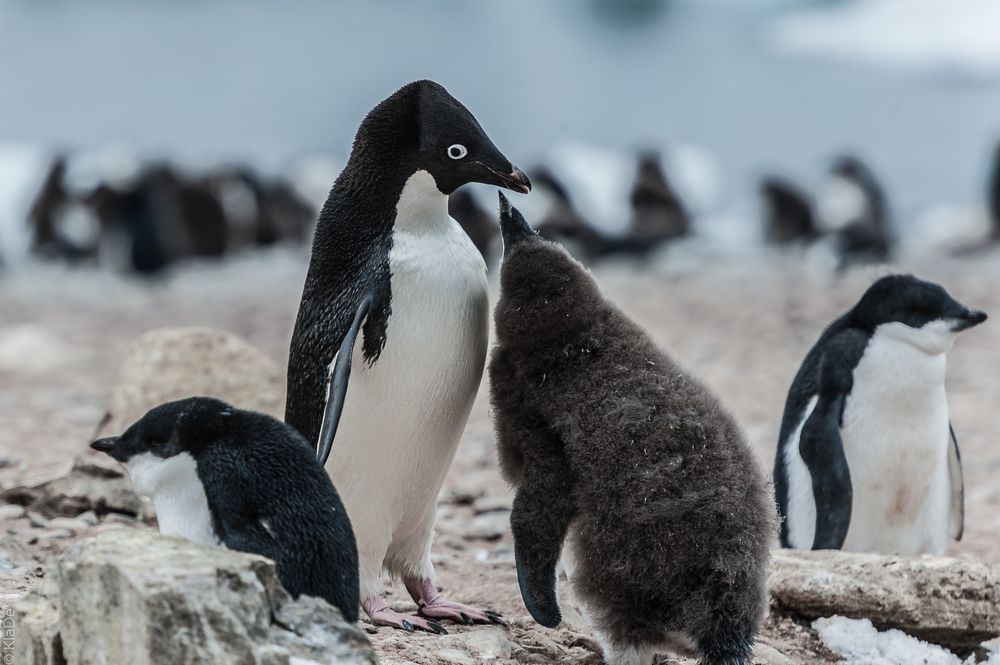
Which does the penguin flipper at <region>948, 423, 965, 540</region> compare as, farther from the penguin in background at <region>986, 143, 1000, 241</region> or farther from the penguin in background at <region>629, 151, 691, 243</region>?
the penguin in background at <region>629, 151, 691, 243</region>

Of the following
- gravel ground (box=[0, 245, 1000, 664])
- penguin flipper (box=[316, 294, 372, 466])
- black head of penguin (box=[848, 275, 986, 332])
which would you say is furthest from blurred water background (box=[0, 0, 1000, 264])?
penguin flipper (box=[316, 294, 372, 466])

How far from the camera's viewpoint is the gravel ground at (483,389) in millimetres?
4137

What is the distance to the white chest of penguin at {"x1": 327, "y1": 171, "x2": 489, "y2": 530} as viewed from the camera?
11.9ft

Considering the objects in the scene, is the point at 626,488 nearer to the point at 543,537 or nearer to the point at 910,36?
the point at 543,537

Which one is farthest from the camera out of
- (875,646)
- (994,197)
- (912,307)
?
(994,197)

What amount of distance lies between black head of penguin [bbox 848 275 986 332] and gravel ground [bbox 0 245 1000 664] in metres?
0.41

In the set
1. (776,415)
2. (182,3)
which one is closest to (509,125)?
(182,3)

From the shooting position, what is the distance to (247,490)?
279 cm

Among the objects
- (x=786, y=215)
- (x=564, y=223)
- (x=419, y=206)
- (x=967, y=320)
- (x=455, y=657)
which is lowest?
(x=455, y=657)

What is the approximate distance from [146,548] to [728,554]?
4.20 ft

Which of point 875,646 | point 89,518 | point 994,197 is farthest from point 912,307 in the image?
point 994,197

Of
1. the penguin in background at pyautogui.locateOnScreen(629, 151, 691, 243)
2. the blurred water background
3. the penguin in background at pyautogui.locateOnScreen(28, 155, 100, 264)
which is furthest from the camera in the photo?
the blurred water background

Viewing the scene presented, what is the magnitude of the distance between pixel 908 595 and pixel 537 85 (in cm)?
2426

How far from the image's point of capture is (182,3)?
32688 millimetres
